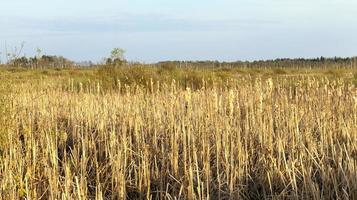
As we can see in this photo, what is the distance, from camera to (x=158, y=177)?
4059mm

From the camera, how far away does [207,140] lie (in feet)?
15.7

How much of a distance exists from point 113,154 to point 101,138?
828 mm

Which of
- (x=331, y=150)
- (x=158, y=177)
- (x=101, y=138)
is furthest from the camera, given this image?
(x=101, y=138)

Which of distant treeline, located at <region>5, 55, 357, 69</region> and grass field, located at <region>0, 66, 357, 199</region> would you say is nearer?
grass field, located at <region>0, 66, 357, 199</region>

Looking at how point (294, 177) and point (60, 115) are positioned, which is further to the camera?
point (60, 115)

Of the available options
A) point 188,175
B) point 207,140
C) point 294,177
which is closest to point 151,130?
point 207,140

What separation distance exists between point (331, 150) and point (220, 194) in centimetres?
122

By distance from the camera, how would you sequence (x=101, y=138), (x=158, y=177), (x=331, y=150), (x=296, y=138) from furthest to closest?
(x=101, y=138) → (x=296, y=138) → (x=331, y=150) → (x=158, y=177)

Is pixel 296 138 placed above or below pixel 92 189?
above

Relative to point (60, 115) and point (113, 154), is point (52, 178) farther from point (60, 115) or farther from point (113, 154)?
point (60, 115)

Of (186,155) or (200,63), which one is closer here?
(186,155)

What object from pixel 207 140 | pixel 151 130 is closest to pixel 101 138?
pixel 151 130

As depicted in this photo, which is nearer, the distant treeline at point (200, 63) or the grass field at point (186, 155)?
the grass field at point (186, 155)

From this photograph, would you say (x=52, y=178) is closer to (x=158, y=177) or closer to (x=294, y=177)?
(x=158, y=177)
